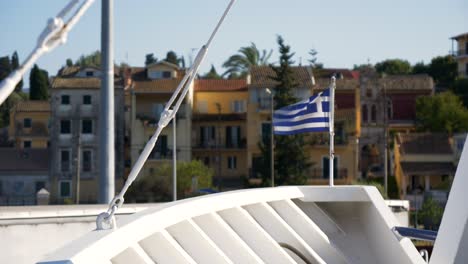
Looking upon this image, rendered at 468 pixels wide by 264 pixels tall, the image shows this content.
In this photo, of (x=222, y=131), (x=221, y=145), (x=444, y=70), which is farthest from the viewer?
(x=444, y=70)

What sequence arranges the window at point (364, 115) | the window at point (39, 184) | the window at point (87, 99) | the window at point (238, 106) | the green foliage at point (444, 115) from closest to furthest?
the window at point (39, 184) → the window at point (87, 99) → the window at point (238, 106) → the green foliage at point (444, 115) → the window at point (364, 115)

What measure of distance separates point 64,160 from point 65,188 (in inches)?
67.9

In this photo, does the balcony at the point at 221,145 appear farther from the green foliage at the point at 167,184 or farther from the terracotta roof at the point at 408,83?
the terracotta roof at the point at 408,83

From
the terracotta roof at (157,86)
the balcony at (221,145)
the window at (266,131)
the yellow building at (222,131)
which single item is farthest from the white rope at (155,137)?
the balcony at (221,145)

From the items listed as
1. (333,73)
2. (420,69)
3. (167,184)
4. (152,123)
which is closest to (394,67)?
(420,69)

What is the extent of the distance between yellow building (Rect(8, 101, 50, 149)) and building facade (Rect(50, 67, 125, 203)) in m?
9.56

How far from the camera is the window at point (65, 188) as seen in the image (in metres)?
66.1

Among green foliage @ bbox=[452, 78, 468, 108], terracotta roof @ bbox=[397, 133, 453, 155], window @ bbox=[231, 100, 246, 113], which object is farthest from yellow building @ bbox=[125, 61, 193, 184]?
green foliage @ bbox=[452, 78, 468, 108]

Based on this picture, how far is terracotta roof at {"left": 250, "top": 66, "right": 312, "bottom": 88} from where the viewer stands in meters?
67.1

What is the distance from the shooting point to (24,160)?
68.5 metres

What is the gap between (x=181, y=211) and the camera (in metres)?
9.05

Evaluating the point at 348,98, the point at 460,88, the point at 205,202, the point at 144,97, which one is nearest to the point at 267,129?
the point at 144,97

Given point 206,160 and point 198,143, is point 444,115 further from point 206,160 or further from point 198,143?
point 198,143

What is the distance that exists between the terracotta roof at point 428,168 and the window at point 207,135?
1182 cm
